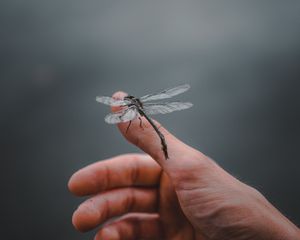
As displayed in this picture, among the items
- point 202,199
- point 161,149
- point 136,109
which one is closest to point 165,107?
point 136,109

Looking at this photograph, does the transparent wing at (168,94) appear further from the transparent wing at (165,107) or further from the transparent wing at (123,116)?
the transparent wing at (123,116)

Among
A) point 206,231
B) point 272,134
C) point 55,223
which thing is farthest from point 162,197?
point 272,134

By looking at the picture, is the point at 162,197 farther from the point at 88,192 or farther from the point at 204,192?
the point at 204,192

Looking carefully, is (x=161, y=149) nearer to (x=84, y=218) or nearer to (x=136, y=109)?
(x=136, y=109)

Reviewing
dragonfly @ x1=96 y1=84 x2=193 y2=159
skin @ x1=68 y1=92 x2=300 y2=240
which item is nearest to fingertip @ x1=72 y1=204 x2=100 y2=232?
skin @ x1=68 y1=92 x2=300 y2=240

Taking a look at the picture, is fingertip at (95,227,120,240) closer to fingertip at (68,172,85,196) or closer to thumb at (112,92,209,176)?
fingertip at (68,172,85,196)

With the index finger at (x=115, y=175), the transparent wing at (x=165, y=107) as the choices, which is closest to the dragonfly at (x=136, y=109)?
the transparent wing at (x=165, y=107)

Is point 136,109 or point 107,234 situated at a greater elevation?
point 136,109
